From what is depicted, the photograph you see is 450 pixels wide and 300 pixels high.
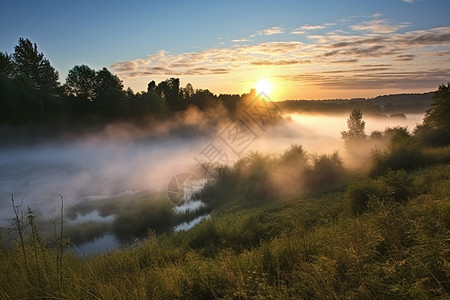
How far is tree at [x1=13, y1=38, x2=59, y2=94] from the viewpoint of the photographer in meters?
60.5

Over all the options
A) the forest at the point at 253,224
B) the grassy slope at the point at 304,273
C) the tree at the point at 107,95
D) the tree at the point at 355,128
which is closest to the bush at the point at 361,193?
the forest at the point at 253,224

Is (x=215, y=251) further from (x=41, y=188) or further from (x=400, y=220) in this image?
(x=41, y=188)

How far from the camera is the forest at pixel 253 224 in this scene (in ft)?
17.6

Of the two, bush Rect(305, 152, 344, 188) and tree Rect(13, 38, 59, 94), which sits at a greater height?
tree Rect(13, 38, 59, 94)

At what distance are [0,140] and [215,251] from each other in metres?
60.0

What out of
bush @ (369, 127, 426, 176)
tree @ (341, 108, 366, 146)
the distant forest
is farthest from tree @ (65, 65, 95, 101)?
bush @ (369, 127, 426, 176)

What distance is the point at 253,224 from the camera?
56.9 feet

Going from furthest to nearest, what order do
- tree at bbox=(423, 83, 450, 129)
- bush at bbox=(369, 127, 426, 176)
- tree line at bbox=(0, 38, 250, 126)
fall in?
tree line at bbox=(0, 38, 250, 126)
tree at bbox=(423, 83, 450, 129)
bush at bbox=(369, 127, 426, 176)

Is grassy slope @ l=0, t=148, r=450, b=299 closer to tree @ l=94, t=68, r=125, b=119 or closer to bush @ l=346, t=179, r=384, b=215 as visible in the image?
bush @ l=346, t=179, r=384, b=215

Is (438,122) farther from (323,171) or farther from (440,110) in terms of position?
(323,171)

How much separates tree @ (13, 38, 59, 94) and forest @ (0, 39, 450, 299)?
0.74 feet

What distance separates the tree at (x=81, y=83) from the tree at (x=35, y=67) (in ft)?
10.5

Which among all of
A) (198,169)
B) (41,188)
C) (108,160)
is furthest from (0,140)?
(198,169)

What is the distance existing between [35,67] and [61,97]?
7807mm
